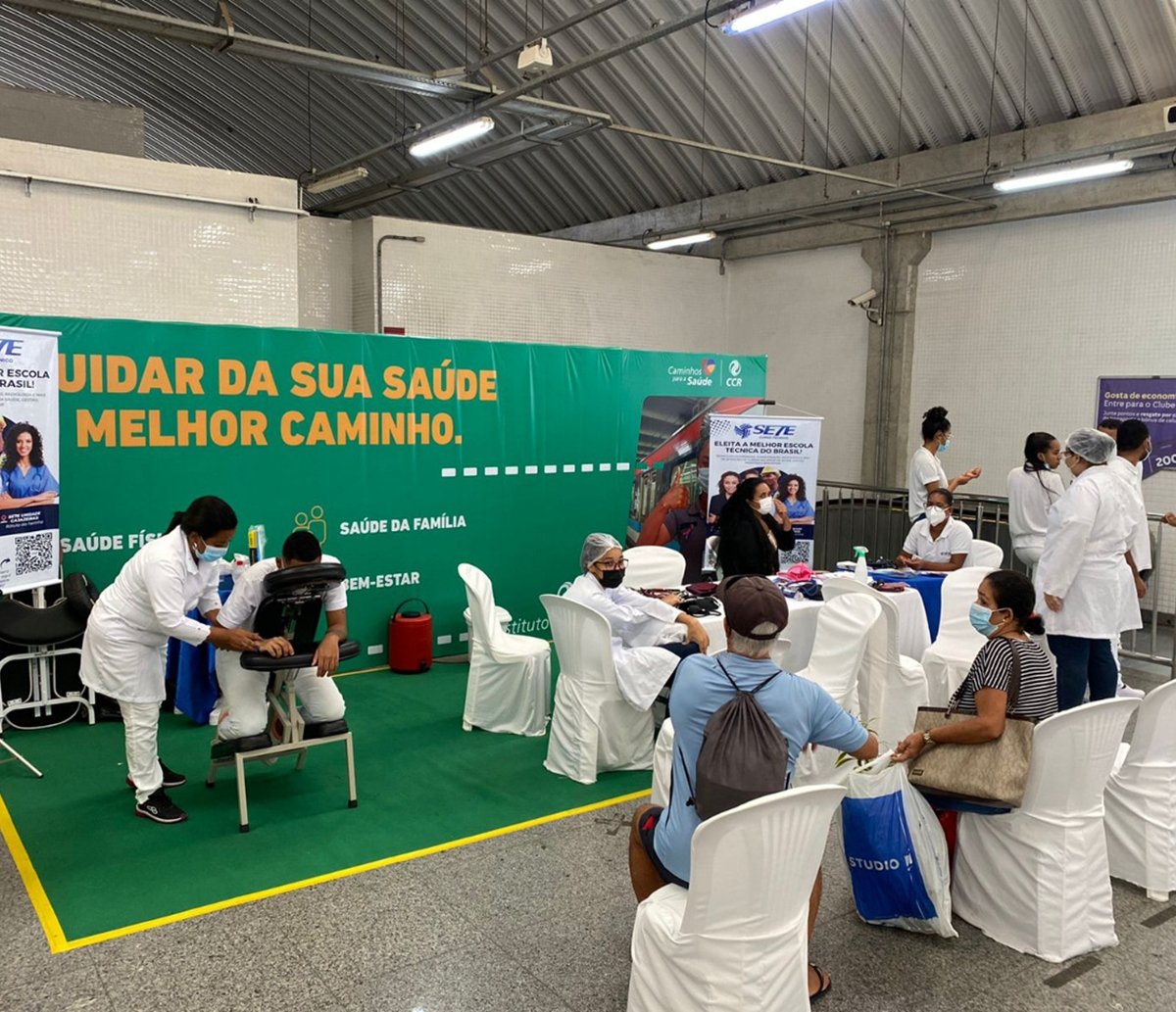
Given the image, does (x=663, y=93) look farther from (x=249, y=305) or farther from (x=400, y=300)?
(x=249, y=305)

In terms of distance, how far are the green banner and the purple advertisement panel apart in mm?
3746

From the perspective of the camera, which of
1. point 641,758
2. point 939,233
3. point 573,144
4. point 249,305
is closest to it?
point 641,758

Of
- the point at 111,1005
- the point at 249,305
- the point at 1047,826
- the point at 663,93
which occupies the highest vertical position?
the point at 663,93

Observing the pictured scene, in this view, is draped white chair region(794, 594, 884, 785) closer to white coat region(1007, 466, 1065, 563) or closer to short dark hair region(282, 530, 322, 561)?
short dark hair region(282, 530, 322, 561)

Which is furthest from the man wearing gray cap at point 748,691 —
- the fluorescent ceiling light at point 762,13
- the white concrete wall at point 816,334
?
the white concrete wall at point 816,334

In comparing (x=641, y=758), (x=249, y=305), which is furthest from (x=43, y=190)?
(x=641, y=758)

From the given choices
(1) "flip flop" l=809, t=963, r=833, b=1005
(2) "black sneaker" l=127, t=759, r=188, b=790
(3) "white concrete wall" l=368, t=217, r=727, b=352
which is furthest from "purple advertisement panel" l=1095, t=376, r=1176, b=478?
(2) "black sneaker" l=127, t=759, r=188, b=790

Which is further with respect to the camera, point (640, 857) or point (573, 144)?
point (573, 144)

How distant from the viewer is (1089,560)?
5.12 metres

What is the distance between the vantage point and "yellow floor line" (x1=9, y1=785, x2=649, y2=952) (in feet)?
11.5

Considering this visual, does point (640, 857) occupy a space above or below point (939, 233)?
below

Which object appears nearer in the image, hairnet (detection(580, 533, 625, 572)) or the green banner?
hairnet (detection(580, 533, 625, 572))

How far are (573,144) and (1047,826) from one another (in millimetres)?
11302

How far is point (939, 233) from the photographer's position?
10.7 meters
